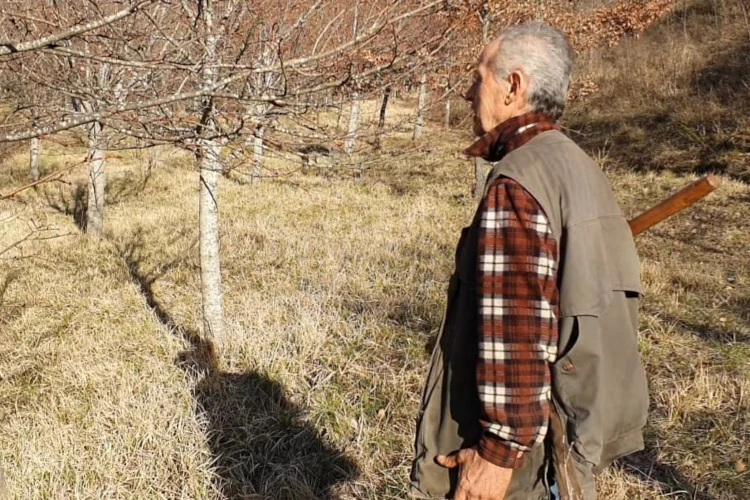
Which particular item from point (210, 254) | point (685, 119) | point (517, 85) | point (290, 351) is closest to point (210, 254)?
point (210, 254)

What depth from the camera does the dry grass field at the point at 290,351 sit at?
10.3 ft

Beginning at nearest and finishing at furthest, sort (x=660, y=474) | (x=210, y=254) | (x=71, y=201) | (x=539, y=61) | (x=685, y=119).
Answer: (x=539, y=61), (x=660, y=474), (x=210, y=254), (x=71, y=201), (x=685, y=119)

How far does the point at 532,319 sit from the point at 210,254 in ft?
11.3

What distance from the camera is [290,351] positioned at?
4.36 meters

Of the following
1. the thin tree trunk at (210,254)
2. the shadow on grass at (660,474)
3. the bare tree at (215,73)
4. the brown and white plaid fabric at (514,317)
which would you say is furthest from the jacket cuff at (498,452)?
the thin tree trunk at (210,254)

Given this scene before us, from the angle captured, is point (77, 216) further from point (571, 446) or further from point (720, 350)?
point (571, 446)

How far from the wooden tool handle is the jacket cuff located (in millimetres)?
769

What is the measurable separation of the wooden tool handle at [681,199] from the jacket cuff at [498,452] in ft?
2.52

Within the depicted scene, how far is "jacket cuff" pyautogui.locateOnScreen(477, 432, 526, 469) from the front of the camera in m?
1.28

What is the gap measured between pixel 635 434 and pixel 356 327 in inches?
135

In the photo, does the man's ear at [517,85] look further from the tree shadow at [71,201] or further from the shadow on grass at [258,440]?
the tree shadow at [71,201]

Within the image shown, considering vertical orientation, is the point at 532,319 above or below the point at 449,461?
above

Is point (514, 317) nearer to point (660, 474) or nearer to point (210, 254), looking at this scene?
point (660, 474)

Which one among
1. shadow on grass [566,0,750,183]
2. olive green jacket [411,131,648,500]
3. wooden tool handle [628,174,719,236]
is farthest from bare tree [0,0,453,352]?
shadow on grass [566,0,750,183]
